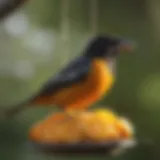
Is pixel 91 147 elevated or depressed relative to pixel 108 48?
depressed

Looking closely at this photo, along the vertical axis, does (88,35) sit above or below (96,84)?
above

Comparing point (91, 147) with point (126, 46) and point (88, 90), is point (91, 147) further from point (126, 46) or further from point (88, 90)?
point (126, 46)

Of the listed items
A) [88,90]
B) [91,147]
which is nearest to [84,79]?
[88,90]

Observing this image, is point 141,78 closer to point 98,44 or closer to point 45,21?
point 98,44

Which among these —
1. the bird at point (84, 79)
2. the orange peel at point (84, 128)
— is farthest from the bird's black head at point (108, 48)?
the orange peel at point (84, 128)

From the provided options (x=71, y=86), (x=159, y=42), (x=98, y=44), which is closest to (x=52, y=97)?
(x=71, y=86)

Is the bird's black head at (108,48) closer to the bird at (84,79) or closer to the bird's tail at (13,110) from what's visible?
the bird at (84,79)

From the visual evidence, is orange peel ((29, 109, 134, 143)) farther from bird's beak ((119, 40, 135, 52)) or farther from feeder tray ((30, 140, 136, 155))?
bird's beak ((119, 40, 135, 52))
